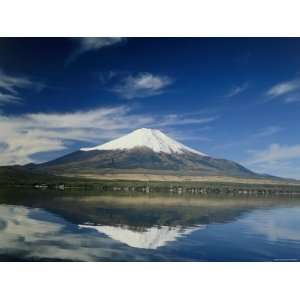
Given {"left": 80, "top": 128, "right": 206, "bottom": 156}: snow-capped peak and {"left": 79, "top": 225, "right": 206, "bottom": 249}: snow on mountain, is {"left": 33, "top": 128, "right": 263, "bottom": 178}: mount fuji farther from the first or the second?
{"left": 79, "top": 225, "right": 206, "bottom": 249}: snow on mountain

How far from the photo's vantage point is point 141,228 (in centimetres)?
697

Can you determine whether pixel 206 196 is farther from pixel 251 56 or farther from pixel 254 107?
pixel 251 56

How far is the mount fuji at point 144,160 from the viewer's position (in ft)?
24.8

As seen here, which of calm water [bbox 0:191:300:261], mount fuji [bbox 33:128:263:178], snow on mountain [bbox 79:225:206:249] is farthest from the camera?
mount fuji [bbox 33:128:263:178]

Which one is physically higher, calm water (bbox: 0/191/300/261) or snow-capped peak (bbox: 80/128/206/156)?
snow-capped peak (bbox: 80/128/206/156)

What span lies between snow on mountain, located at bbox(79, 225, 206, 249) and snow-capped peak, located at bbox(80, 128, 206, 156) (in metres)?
1.22

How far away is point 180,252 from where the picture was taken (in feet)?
20.5

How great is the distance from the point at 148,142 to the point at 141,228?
142cm

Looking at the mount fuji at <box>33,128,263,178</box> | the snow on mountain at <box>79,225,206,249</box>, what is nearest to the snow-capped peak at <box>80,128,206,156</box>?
the mount fuji at <box>33,128,263,178</box>

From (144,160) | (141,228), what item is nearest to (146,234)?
(141,228)

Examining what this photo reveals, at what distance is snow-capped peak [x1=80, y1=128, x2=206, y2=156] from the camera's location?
742 cm

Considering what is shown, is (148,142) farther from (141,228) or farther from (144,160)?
(141,228)

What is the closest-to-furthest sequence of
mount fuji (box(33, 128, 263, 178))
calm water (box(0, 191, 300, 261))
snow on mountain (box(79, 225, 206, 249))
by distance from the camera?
calm water (box(0, 191, 300, 261))
snow on mountain (box(79, 225, 206, 249))
mount fuji (box(33, 128, 263, 178))

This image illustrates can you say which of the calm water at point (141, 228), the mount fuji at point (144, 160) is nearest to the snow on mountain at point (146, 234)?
the calm water at point (141, 228)
